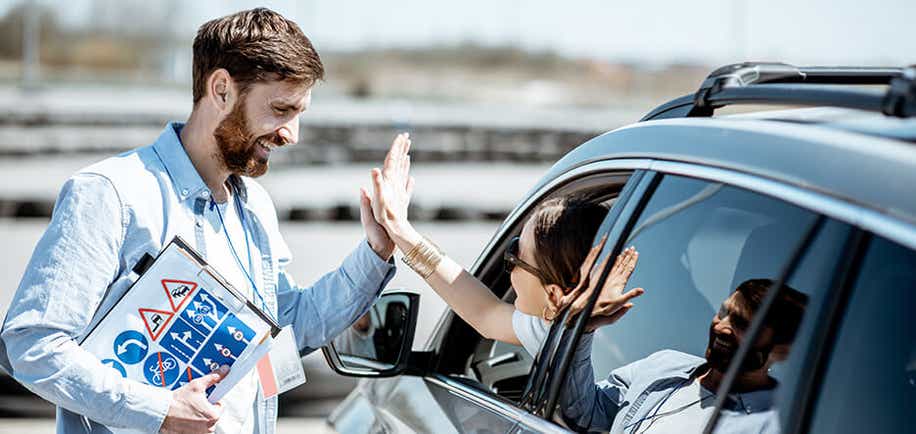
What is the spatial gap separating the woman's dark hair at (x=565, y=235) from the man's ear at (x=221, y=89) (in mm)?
802

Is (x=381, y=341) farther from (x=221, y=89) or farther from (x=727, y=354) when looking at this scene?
(x=727, y=354)

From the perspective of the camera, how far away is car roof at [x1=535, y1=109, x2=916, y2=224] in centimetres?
154

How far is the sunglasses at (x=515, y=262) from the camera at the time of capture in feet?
8.83

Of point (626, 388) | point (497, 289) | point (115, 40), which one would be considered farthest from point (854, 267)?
point (115, 40)

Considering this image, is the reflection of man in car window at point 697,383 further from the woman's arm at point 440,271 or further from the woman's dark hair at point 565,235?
the woman's arm at point 440,271

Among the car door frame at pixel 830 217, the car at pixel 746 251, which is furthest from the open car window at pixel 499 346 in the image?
the car door frame at pixel 830 217

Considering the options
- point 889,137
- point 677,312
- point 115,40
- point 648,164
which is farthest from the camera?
point 115,40

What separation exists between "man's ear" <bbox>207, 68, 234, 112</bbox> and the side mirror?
712 mm

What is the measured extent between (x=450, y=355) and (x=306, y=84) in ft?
2.59

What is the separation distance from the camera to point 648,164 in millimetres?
2266

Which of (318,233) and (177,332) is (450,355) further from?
(318,233)

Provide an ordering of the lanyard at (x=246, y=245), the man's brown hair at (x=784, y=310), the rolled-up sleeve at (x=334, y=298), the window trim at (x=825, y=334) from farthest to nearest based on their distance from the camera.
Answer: the rolled-up sleeve at (x=334, y=298)
the lanyard at (x=246, y=245)
the man's brown hair at (x=784, y=310)
the window trim at (x=825, y=334)

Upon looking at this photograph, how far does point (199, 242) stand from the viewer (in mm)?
2865

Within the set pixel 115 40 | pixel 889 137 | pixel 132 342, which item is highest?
pixel 889 137
